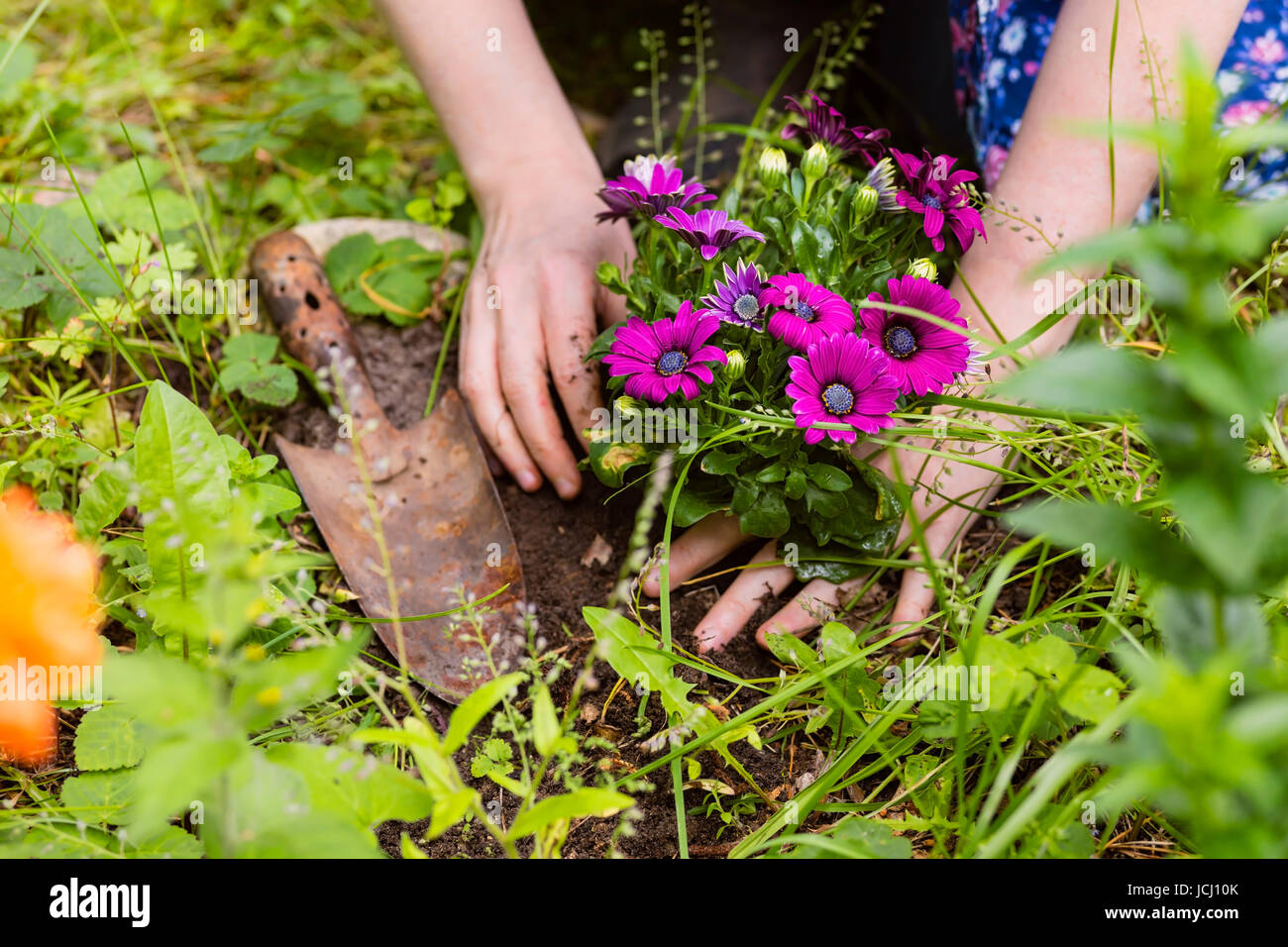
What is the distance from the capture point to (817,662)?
118cm

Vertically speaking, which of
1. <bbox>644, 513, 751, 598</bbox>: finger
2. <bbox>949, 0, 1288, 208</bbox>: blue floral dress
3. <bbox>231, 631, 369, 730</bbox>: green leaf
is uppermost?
<bbox>949, 0, 1288, 208</bbox>: blue floral dress

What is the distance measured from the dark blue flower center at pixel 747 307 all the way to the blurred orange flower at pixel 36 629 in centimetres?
91

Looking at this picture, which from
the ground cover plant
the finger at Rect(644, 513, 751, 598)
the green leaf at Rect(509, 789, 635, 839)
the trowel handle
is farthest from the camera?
the trowel handle

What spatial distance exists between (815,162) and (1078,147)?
0.52 metres

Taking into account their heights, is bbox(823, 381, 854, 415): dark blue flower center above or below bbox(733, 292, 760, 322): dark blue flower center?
below

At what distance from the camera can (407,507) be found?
1536 millimetres

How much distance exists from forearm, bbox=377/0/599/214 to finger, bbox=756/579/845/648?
2.98 feet

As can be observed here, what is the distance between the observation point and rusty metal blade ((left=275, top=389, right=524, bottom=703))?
1347 mm

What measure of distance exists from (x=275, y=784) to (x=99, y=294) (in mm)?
1209

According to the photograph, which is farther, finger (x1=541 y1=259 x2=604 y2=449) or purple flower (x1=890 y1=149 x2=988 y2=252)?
finger (x1=541 y1=259 x2=604 y2=449)

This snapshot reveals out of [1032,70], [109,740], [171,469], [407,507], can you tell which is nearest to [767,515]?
[407,507]

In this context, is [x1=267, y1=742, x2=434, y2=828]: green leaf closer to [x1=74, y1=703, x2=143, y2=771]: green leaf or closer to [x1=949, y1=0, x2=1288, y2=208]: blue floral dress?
[x1=74, y1=703, x2=143, y2=771]: green leaf

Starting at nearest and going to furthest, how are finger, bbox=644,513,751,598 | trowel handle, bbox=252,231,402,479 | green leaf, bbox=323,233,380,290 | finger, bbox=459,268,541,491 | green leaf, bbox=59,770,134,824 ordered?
green leaf, bbox=59,770,134,824 < finger, bbox=644,513,751,598 < finger, bbox=459,268,541,491 < trowel handle, bbox=252,231,402,479 < green leaf, bbox=323,233,380,290

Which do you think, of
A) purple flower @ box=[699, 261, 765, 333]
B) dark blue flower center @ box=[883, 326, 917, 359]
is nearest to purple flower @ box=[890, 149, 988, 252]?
dark blue flower center @ box=[883, 326, 917, 359]
